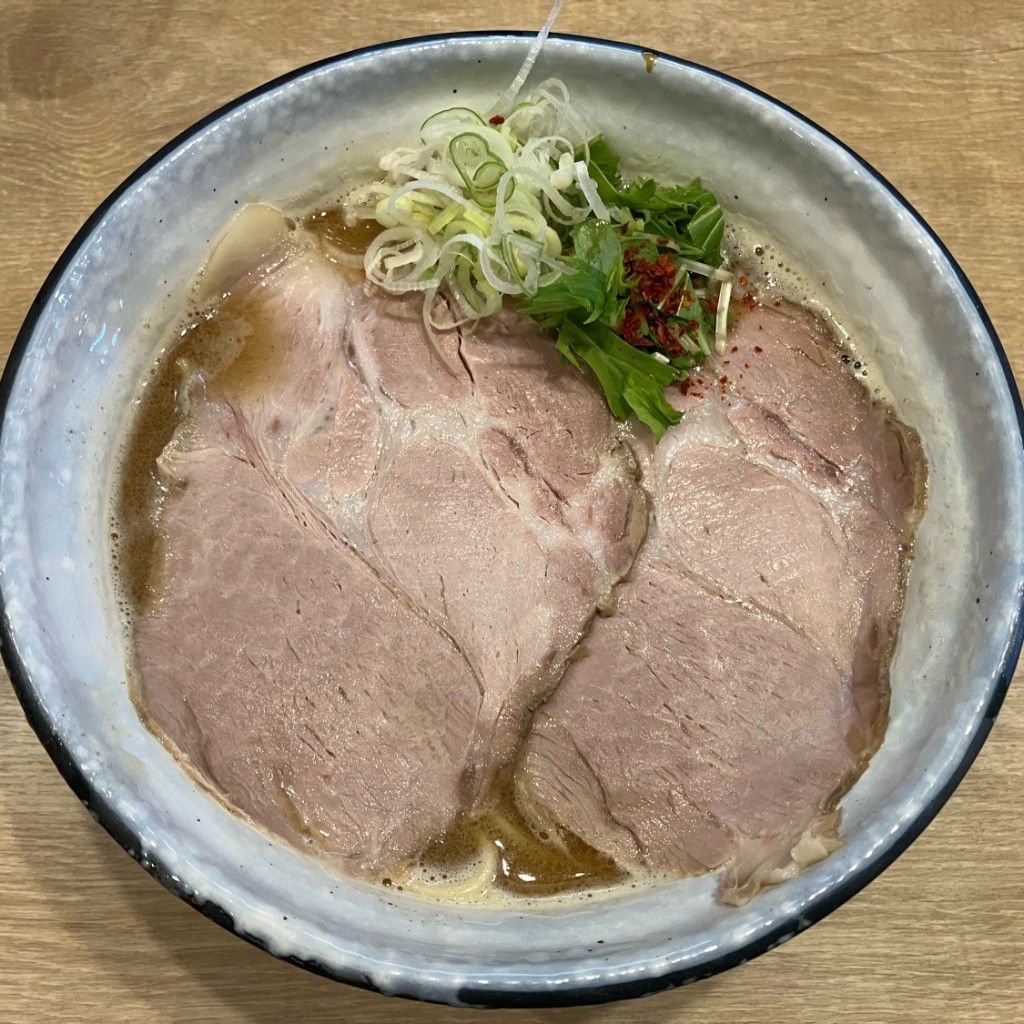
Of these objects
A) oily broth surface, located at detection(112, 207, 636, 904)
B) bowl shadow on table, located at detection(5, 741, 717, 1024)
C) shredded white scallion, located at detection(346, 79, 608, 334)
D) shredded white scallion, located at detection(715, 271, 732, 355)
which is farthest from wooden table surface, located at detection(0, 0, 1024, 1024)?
shredded white scallion, located at detection(715, 271, 732, 355)

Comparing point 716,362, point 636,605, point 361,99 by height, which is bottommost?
point 636,605

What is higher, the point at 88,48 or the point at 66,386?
the point at 88,48

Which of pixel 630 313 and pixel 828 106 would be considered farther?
pixel 828 106

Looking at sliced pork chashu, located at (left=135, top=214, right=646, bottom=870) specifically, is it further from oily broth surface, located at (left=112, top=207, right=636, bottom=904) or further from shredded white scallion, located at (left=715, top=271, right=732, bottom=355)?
shredded white scallion, located at (left=715, top=271, right=732, bottom=355)

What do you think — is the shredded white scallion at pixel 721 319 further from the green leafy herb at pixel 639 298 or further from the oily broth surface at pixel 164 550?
the oily broth surface at pixel 164 550

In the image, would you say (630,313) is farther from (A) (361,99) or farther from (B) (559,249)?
(A) (361,99)

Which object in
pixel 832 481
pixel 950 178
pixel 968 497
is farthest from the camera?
pixel 950 178

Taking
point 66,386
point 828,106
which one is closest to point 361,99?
point 66,386

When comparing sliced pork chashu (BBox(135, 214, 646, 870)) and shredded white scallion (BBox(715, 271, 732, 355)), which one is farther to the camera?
shredded white scallion (BBox(715, 271, 732, 355))

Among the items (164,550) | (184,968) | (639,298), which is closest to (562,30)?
(639,298)
